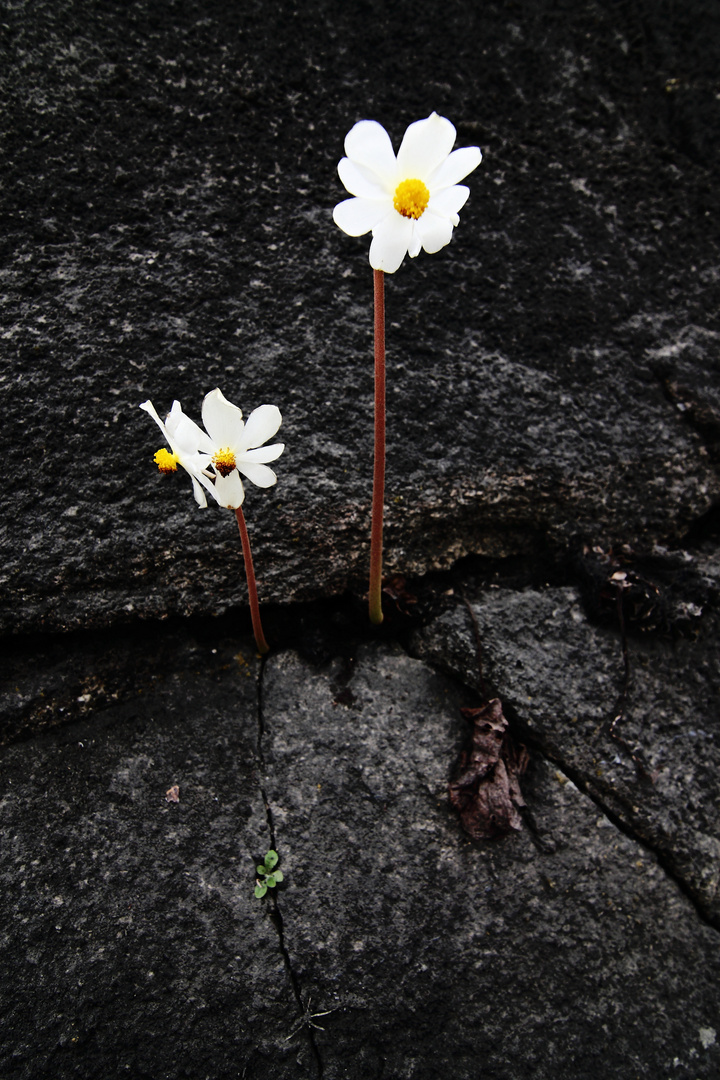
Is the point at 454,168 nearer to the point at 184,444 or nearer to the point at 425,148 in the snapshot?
the point at 425,148

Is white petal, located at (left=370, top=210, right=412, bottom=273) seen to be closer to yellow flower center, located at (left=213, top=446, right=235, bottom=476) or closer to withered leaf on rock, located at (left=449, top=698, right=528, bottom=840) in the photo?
yellow flower center, located at (left=213, top=446, right=235, bottom=476)

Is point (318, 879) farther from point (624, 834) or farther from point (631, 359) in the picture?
point (631, 359)

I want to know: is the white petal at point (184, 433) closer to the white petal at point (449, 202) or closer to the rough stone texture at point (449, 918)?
the white petal at point (449, 202)

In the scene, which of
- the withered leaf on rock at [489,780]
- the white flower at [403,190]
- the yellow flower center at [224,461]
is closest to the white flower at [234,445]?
the yellow flower center at [224,461]

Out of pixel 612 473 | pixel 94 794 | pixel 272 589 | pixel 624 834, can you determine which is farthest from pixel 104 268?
pixel 624 834

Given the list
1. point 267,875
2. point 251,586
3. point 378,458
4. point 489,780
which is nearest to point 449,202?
point 378,458

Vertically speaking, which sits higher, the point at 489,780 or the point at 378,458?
the point at 378,458
